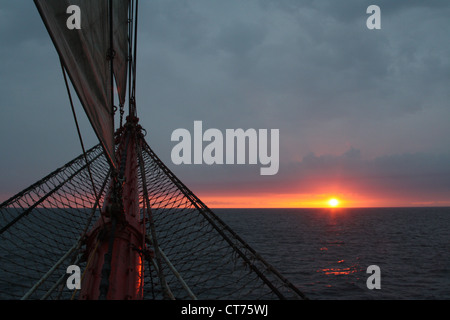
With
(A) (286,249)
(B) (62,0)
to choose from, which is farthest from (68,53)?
(A) (286,249)

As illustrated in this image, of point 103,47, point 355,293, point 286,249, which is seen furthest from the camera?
point 286,249

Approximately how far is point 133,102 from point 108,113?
18.4 feet

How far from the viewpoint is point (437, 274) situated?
2181 centimetres

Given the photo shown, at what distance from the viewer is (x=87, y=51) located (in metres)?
3.05

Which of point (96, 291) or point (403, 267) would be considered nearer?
point (96, 291)

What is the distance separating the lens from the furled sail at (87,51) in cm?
230

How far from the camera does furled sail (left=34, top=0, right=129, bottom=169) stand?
2297mm

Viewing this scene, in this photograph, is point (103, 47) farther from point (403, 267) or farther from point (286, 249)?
point (286, 249)
